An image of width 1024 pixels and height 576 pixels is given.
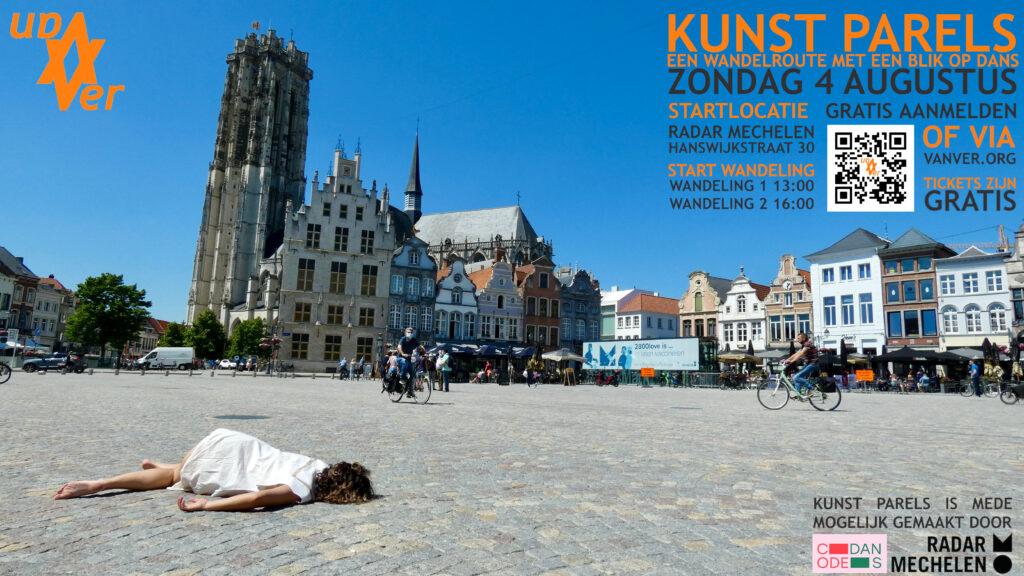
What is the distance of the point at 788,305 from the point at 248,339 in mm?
47452

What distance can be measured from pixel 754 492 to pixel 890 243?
1893 inches

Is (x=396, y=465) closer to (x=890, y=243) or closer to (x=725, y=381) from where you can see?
(x=725, y=381)

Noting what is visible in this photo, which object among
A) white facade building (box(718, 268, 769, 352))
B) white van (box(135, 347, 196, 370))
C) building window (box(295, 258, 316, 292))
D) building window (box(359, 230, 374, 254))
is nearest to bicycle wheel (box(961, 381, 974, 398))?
white facade building (box(718, 268, 769, 352))

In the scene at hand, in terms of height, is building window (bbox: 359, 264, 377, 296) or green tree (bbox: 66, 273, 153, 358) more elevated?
building window (bbox: 359, 264, 377, 296)

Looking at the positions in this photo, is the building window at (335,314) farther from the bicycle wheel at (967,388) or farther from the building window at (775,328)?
the bicycle wheel at (967,388)

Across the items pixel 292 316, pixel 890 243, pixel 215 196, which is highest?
pixel 215 196

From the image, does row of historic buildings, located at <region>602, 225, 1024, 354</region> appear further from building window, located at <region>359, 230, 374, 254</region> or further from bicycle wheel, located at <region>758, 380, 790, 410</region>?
building window, located at <region>359, 230, 374, 254</region>

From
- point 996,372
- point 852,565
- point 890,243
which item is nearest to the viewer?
point 852,565

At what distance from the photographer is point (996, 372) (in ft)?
91.9

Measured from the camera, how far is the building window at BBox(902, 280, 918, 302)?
4234cm

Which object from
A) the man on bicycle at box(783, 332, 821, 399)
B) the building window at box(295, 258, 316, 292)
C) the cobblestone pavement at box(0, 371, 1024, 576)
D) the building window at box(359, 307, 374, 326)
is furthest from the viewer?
the building window at box(359, 307, 374, 326)

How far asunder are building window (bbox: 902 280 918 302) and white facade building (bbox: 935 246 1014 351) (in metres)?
1.38

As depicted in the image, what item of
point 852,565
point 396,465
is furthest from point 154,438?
point 852,565

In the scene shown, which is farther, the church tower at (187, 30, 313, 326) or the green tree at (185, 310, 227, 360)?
the church tower at (187, 30, 313, 326)
